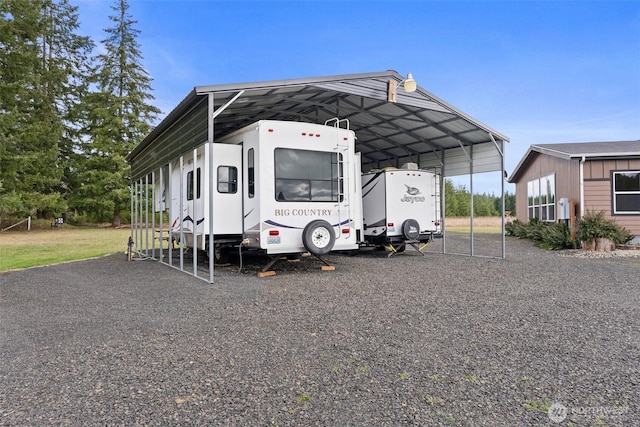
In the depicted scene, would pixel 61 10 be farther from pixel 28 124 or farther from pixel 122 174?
pixel 122 174

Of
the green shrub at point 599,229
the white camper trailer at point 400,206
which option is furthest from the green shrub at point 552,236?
the white camper trailer at point 400,206

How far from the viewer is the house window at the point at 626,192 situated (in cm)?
1333

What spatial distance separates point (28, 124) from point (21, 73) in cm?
294

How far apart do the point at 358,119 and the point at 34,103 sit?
81.8ft

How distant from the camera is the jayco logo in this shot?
1120 cm

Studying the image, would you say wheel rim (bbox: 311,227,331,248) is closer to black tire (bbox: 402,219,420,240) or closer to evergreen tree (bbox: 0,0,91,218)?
black tire (bbox: 402,219,420,240)

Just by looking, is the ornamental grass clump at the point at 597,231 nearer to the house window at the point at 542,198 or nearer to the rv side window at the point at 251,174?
the house window at the point at 542,198

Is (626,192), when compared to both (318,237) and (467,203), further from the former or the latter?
(467,203)

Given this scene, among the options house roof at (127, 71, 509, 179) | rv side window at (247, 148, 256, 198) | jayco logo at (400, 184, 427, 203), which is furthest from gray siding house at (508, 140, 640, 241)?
rv side window at (247, 148, 256, 198)

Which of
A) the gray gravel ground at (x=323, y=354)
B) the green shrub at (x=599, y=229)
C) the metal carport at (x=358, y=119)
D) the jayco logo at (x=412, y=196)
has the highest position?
the metal carport at (x=358, y=119)

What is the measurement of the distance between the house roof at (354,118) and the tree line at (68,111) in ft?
48.1

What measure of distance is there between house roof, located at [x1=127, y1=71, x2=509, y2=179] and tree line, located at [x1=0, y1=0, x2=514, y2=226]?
1465 cm

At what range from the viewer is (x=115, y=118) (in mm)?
28625

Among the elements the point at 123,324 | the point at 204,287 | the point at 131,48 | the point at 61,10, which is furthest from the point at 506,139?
the point at 61,10
